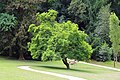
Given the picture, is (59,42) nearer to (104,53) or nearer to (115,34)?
(115,34)

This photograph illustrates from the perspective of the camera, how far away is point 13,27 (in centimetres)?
4719

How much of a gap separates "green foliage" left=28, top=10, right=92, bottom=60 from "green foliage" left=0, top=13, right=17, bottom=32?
27.4 feet

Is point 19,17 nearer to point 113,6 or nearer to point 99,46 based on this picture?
point 99,46

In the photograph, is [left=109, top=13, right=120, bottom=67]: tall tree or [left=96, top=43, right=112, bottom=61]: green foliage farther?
[left=96, top=43, right=112, bottom=61]: green foliage

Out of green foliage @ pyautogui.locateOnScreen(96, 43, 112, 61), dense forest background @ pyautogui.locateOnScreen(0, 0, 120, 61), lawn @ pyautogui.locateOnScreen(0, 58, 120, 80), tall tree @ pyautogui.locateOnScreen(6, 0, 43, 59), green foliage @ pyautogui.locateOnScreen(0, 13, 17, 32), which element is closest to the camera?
lawn @ pyautogui.locateOnScreen(0, 58, 120, 80)

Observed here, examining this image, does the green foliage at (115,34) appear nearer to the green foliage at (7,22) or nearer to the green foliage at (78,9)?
the green foliage at (7,22)

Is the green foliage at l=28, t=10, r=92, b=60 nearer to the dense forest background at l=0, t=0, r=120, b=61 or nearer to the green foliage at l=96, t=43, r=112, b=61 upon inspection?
the dense forest background at l=0, t=0, r=120, b=61

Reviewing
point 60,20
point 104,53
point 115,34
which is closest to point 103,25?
point 104,53

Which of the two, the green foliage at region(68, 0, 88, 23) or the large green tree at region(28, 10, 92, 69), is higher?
the green foliage at region(68, 0, 88, 23)

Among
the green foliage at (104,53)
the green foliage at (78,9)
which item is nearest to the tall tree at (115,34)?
the green foliage at (104,53)

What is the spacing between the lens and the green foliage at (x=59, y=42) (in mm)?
36781

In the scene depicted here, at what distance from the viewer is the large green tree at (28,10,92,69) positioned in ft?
121

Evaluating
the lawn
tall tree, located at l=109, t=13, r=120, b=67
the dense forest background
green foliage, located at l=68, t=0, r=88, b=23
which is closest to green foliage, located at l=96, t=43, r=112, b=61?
the dense forest background

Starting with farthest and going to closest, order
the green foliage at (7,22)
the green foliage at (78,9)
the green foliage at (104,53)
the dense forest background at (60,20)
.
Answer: the green foliage at (78,9)
the green foliage at (104,53)
the dense forest background at (60,20)
the green foliage at (7,22)
